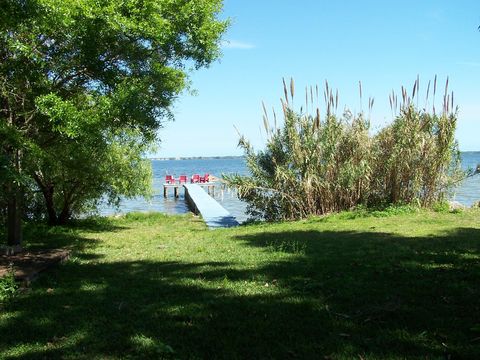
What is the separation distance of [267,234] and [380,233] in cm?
279

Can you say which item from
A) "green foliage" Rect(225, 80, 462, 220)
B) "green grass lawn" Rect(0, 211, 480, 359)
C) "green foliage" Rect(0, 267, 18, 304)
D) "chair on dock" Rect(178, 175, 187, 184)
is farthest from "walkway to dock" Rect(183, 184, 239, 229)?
"chair on dock" Rect(178, 175, 187, 184)

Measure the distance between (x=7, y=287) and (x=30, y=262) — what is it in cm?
167

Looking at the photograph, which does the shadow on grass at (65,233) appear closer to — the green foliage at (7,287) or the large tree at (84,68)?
the large tree at (84,68)

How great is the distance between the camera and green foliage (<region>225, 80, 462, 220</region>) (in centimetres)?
1512

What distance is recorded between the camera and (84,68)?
9.11 m

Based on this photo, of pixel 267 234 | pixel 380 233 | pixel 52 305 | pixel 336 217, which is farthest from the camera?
pixel 336 217

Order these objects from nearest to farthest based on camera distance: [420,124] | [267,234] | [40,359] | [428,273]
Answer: [40,359]
[428,273]
[267,234]
[420,124]

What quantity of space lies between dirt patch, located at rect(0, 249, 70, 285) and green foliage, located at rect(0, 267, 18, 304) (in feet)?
0.64

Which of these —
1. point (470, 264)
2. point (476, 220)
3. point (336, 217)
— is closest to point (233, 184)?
point (336, 217)

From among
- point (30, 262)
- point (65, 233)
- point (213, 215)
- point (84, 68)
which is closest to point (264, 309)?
point (30, 262)

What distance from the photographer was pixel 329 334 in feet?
14.2

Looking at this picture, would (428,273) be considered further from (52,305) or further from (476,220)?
(476,220)

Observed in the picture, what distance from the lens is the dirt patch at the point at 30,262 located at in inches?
273

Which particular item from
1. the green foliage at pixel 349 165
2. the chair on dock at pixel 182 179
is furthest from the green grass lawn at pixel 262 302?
the chair on dock at pixel 182 179
